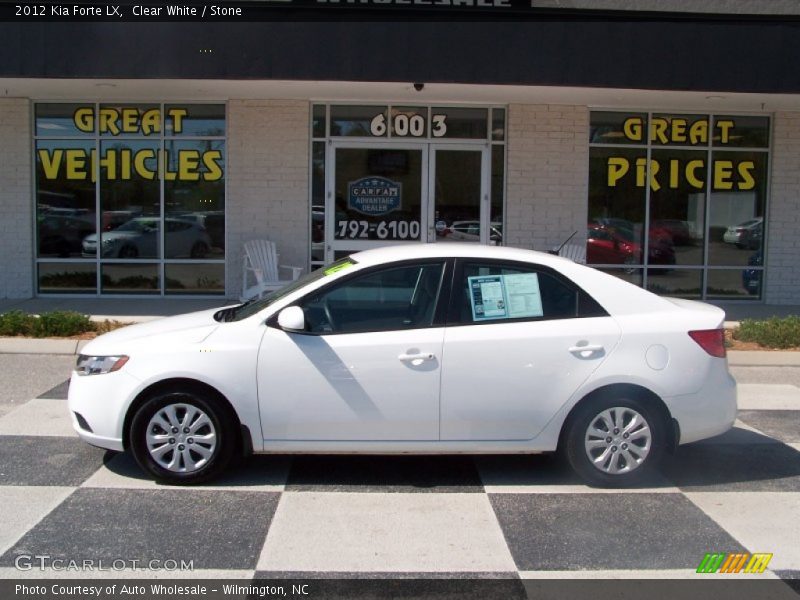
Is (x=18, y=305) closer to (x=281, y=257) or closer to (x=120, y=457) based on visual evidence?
(x=281, y=257)

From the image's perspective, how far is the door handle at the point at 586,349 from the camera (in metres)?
5.67

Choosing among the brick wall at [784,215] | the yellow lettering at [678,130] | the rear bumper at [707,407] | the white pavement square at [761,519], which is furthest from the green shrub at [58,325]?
the brick wall at [784,215]

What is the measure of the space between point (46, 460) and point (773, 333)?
839 centimetres

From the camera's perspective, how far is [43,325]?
1054 cm

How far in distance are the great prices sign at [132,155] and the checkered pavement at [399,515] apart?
25.4 ft

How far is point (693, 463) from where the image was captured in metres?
6.49

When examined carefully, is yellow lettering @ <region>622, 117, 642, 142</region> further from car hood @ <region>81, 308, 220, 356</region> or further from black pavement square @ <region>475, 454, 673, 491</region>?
car hood @ <region>81, 308, 220, 356</region>

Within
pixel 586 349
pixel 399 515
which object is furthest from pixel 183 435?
pixel 586 349

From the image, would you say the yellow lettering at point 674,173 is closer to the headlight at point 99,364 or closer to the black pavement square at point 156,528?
the black pavement square at point 156,528

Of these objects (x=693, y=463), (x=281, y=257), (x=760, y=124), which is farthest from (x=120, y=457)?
(x=760, y=124)

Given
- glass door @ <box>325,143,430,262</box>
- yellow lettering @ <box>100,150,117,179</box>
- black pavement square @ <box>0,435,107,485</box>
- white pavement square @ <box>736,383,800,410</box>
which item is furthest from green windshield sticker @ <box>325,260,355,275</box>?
yellow lettering @ <box>100,150,117,179</box>

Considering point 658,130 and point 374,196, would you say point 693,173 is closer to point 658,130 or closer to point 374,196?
point 658,130

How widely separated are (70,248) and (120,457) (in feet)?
27.9

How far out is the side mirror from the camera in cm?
554
